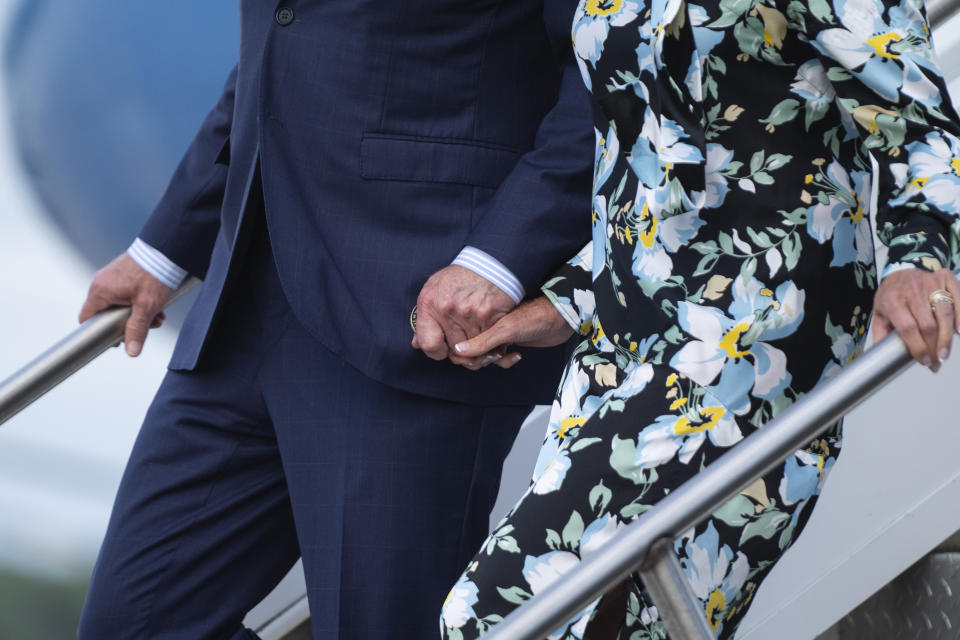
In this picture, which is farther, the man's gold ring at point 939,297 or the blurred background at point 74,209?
the blurred background at point 74,209

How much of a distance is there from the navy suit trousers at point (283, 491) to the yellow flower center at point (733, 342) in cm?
40

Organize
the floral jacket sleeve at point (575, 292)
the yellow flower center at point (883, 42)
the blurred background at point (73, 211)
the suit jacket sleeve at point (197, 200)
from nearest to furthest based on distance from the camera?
1. the yellow flower center at point (883, 42)
2. the floral jacket sleeve at point (575, 292)
3. the suit jacket sleeve at point (197, 200)
4. the blurred background at point (73, 211)

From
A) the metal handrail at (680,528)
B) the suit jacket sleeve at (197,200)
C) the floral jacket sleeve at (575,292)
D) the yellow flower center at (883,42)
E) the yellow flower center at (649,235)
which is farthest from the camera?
the suit jacket sleeve at (197,200)

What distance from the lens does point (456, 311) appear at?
1257 millimetres

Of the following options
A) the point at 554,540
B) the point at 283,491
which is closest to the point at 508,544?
the point at 554,540

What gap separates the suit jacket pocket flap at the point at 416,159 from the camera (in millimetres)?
1323

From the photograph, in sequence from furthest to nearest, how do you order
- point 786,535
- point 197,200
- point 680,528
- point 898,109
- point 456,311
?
point 197,200 → point 456,311 → point 786,535 → point 898,109 → point 680,528

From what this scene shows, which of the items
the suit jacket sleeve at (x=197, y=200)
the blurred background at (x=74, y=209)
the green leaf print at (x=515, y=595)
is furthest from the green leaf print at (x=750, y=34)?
the blurred background at (x=74, y=209)

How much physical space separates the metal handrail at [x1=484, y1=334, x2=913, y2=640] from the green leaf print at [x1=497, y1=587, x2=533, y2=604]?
0.47ft

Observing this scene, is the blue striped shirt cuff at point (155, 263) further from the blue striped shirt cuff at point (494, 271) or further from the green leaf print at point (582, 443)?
the green leaf print at point (582, 443)

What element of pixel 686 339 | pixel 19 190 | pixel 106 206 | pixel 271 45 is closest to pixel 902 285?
pixel 686 339

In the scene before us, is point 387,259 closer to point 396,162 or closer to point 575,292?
point 396,162

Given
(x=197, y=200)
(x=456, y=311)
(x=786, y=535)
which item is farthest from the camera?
(x=197, y=200)

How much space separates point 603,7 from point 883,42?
261mm
